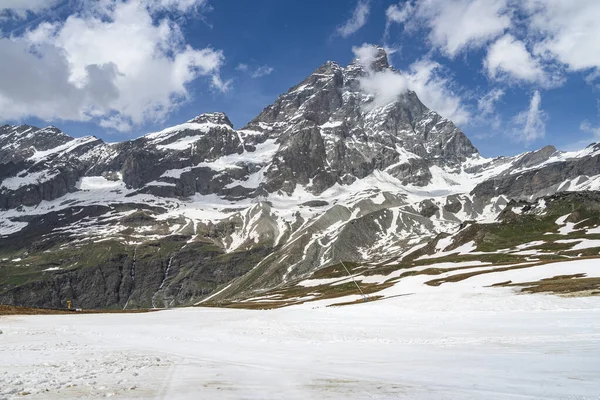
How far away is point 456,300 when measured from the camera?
4644cm

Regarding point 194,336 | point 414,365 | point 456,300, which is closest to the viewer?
point 414,365

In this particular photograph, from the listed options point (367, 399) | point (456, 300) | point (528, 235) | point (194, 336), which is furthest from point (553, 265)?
point (528, 235)

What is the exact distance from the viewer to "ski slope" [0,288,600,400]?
11.8 m

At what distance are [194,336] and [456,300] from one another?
28696mm

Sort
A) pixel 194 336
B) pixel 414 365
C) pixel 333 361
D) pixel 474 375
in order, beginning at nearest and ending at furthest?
pixel 474 375 < pixel 414 365 < pixel 333 361 < pixel 194 336

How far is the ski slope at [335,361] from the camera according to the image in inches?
464

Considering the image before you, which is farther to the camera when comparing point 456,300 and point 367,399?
point 456,300

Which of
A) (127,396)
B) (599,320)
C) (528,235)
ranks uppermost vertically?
(528,235)

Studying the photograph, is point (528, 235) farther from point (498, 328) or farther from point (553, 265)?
point (498, 328)

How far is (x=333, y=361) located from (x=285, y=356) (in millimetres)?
3038

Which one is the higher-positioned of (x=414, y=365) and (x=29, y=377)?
(x=29, y=377)

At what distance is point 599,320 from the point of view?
A: 26.3 meters

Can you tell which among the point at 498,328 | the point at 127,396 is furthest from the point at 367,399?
the point at 498,328

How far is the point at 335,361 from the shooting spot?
18469mm
